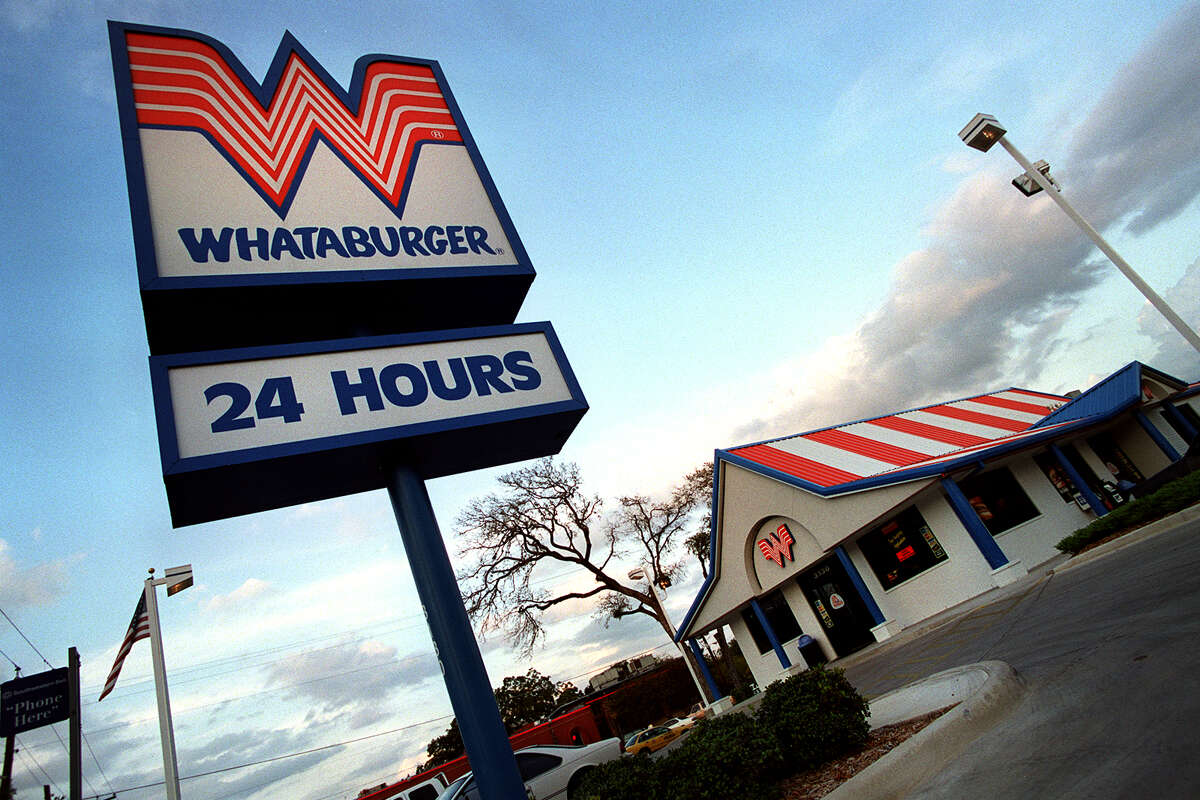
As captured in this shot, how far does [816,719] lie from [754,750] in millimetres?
A: 719

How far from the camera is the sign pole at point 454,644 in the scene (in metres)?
4.57

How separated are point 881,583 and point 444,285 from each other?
17.7 m

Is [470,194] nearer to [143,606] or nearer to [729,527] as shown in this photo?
[143,606]

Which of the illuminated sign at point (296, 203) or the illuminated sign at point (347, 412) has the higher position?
the illuminated sign at point (296, 203)

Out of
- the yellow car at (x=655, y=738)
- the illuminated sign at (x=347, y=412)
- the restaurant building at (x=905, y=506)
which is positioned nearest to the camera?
the illuminated sign at (x=347, y=412)

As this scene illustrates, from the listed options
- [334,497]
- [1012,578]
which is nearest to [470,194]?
[334,497]

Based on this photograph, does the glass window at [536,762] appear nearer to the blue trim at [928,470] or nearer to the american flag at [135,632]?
the american flag at [135,632]

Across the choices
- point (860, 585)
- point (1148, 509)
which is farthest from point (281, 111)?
point (860, 585)

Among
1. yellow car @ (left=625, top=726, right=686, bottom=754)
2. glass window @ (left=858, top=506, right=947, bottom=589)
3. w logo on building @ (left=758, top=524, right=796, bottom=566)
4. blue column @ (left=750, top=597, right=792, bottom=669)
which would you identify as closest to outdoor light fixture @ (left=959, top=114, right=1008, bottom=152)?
glass window @ (left=858, top=506, right=947, bottom=589)

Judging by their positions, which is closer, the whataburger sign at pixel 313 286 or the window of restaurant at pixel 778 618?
the whataburger sign at pixel 313 286

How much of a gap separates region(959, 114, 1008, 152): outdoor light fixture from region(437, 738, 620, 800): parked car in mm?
13393

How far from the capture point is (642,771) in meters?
5.81

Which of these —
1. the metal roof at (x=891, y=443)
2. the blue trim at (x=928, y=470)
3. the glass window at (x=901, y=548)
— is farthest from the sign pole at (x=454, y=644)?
the glass window at (x=901, y=548)

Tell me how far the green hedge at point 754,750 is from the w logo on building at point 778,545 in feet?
46.4
